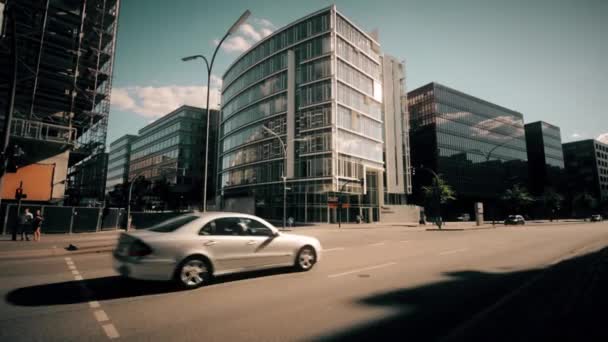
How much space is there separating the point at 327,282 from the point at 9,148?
11.4 metres

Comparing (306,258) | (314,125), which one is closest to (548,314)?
(306,258)

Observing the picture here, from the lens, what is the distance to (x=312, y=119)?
144 feet

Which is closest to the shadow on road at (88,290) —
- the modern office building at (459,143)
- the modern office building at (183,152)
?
the modern office building at (459,143)

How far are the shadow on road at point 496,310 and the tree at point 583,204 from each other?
102526 mm

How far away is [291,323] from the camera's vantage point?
3.84 m

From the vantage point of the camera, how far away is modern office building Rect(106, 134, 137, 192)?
10450 centimetres

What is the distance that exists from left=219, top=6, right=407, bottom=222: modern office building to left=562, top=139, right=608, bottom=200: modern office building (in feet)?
327

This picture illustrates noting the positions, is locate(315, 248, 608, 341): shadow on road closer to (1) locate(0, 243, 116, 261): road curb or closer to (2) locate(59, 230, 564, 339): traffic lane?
(2) locate(59, 230, 564, 339): traffic lane

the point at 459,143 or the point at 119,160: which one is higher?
the point at 119,160

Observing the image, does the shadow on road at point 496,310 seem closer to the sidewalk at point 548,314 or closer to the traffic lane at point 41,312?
the sidewalk at point 548,314

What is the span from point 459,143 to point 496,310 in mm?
80895

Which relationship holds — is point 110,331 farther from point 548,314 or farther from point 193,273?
point 548,314

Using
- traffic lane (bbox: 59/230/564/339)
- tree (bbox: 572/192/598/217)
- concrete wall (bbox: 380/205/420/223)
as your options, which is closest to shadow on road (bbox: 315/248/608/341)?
traffic lane (bbox: 59/230/564/339)

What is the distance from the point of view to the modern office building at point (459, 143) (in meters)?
71.6
